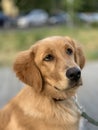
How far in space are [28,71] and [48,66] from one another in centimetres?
28

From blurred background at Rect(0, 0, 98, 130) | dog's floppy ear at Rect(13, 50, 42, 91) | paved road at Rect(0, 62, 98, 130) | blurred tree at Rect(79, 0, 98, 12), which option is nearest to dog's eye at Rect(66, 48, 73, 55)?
dog's floppy ear at Rect(13, 50, 42, 91)

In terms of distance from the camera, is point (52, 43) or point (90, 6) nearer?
point (52, 43)

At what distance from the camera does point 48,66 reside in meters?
7.72

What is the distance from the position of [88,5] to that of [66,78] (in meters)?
73.9

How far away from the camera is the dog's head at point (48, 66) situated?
7.63 metres

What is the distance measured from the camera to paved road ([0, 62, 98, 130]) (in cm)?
1308

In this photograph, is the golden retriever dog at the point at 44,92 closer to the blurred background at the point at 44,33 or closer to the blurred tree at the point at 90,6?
the blurred background at the point at 44,33

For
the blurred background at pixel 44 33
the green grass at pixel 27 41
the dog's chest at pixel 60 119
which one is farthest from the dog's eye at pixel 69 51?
the green grass at pixel 27 41

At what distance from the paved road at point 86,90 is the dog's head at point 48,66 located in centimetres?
254

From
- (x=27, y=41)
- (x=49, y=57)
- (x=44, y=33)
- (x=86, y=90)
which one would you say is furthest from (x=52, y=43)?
(x=44, y=33)

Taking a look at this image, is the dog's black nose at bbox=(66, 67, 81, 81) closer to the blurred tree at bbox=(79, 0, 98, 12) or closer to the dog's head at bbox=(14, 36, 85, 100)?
the dog's head at bbox=(14, 36, 85, 100)

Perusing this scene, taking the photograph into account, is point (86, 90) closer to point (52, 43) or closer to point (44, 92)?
point (44, 92)

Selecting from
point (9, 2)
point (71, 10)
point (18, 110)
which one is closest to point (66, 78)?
point (18, 110)

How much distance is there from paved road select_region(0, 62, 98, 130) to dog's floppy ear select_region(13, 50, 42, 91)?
2.67m
